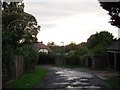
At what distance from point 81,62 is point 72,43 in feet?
178

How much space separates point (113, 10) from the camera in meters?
24.7

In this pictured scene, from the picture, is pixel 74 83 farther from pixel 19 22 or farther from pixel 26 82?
pixel 19 22

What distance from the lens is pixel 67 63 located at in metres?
67.1

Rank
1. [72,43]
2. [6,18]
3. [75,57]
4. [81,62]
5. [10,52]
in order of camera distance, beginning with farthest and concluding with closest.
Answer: [72,43]
[75,57]
[81,62]
[6,18]
[10,52]

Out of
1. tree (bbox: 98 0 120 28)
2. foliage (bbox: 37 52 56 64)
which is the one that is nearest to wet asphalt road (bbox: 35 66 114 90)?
tree (bbox: 98 0 120 28)

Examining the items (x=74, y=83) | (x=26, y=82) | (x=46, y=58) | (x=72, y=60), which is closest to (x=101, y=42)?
(x=72, y=60)

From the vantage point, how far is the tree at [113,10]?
24219 mm

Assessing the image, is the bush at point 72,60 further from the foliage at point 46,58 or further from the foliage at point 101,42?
the foliage at point 46,58

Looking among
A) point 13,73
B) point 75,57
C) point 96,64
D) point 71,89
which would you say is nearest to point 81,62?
point 75,57

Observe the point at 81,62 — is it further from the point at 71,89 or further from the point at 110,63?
the point at 71,89

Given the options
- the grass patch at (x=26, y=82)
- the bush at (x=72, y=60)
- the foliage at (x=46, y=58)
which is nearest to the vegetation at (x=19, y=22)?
the grass patch at (x=26, y=82)

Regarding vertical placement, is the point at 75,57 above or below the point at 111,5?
below

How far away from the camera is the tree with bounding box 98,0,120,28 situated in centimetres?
2422

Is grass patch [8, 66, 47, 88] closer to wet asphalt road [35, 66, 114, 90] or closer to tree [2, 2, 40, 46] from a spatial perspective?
wet asphalt road [35, 66, 114, 90]
